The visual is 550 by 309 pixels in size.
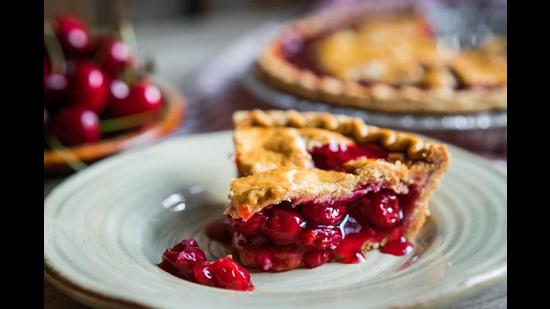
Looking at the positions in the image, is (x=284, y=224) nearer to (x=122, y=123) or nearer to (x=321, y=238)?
(x=321, y=238)

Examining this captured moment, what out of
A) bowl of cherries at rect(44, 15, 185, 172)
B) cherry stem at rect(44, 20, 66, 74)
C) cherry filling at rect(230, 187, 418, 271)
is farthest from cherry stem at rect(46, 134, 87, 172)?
cherry filling at rect(230, 187, 418, 271)

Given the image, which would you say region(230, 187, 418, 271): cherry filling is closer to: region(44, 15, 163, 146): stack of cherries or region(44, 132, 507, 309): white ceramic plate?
region(44, 132, 507, 309): white ceramic plate

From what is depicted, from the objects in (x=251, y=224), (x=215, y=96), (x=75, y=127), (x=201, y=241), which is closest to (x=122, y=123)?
(x=75, y=127)

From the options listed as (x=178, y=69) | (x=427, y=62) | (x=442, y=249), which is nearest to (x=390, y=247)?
(x=442, y=249)

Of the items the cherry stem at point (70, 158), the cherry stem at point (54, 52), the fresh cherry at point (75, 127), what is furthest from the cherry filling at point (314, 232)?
the cherry stem at point (54, 52)

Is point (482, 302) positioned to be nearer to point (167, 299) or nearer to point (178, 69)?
point (167, 299)
